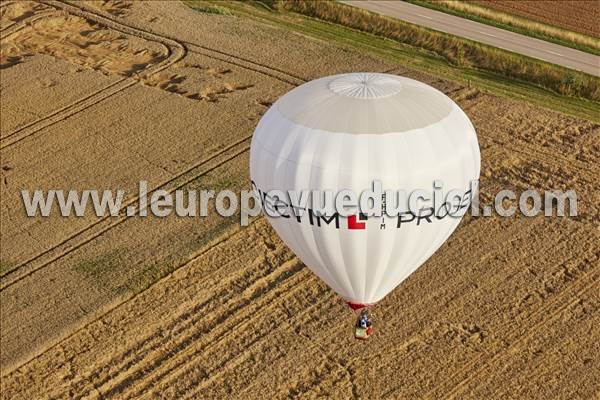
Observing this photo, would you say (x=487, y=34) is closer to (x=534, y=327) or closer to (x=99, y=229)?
(x=534, y=327)

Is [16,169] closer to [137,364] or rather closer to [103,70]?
[103,70]

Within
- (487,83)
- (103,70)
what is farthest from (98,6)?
(487,83)

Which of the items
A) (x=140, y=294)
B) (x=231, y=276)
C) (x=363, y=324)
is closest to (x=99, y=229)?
(x=140, y=294)

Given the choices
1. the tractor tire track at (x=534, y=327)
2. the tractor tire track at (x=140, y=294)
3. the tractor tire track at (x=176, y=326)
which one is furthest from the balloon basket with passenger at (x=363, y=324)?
the tractor tire track at (x=140, y=294)

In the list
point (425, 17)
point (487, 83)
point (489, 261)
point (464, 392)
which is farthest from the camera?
point (425, 17)

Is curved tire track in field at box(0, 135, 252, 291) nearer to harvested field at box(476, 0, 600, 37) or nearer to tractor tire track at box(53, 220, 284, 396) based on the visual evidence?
tractor tire track at box(53, 220, 284, 396)

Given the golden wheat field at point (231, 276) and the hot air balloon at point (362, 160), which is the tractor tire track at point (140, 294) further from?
the hot air balloon at point (362, 160)

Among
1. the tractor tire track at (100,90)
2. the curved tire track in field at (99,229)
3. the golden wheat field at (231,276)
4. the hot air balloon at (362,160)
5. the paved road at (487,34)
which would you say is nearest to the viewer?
the hot air balloon at (362,160)
